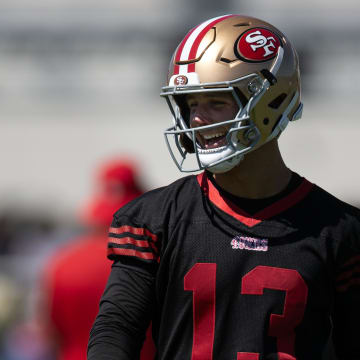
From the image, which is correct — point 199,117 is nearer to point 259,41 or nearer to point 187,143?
point 187,143

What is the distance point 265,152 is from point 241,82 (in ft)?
0.86

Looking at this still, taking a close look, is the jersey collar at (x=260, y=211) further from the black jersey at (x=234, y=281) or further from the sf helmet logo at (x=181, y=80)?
the sf helmet logo at (x=181, y=80)

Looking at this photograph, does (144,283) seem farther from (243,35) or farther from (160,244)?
(243,35)

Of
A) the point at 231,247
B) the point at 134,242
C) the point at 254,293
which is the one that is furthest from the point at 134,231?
the point at 254,293

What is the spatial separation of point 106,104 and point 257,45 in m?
11.4

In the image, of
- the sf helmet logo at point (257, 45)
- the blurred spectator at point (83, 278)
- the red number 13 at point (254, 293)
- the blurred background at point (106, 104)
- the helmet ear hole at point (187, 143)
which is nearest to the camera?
the red number 13 at point (254, 293)

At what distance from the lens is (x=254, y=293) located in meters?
2.67

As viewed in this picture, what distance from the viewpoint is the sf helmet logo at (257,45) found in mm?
2764

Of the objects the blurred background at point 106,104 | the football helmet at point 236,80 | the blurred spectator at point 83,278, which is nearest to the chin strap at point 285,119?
the football helmet at point 236,80

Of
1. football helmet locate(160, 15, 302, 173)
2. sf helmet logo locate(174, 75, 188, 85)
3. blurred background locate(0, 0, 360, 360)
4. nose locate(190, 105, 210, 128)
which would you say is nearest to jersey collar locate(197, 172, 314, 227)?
football helmet locate(160, 15, 302, 173)

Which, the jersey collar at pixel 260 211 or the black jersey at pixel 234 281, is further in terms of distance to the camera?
the jersey collar at pixel 260 211

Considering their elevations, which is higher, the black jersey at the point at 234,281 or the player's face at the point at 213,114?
the player's face at the point at 213,114

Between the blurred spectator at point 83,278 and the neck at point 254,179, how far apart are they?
5.77 feet

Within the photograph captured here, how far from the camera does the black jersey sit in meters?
2.66
